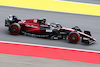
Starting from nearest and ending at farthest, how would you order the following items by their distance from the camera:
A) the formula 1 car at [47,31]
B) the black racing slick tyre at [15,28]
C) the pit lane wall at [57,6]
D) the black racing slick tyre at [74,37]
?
the black racing slick tyre at [74,37] < the formula 1 car at [47,31] < the black racing slick tyre at [15,28] < the pit lane wall at [57,6]

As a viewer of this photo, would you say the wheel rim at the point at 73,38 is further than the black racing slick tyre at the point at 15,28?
No

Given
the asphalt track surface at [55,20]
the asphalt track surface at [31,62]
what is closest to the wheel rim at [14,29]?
the asphalt track surface at [55,20]

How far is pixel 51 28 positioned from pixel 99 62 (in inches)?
109

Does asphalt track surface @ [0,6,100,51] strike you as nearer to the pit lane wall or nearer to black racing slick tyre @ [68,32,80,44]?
black racing slick tyre @ [68,32,80,44]

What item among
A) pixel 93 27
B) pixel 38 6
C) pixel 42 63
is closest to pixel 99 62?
pixel 42 63

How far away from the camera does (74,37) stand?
10.4 metres

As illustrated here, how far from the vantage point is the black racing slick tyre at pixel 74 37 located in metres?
10.3

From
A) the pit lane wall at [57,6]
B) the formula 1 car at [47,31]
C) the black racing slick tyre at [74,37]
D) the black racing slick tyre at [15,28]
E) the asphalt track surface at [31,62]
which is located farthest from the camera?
the pit lane wall at [57,6]

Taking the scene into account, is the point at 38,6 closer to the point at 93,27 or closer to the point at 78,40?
the point at 93,27

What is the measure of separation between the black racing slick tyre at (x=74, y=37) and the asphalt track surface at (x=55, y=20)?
185 mm

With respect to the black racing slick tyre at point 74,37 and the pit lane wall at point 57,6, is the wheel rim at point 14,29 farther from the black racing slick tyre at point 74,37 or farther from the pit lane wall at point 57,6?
the pit lane wall at point 57,6

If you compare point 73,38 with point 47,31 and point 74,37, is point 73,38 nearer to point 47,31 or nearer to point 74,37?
point 74,37

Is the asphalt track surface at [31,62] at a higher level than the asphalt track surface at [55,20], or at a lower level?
lower

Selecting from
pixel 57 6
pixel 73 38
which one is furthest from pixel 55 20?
pixel 73 38
